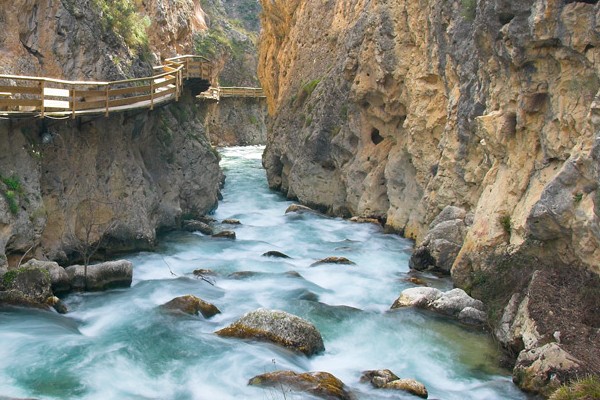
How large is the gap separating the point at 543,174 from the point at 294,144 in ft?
61.3

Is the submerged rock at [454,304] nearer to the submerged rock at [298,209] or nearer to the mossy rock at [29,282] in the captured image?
the mossy rock at [29,282]

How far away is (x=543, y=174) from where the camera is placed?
16.0 metres

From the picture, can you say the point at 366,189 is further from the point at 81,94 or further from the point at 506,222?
the point at 81,94

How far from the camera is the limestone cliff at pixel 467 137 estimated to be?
1399 centimetres

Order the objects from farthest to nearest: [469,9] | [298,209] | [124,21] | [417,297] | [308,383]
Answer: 1. [298,209]
2. [124,21]
3. [469,9]
4. [417,297]
5. [308,383]

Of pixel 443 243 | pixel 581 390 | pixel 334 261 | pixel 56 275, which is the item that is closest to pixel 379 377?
pixel 581 390

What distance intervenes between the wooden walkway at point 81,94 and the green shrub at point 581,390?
42.9 feet

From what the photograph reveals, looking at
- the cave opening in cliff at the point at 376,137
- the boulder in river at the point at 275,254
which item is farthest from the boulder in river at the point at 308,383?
the cave opening in cliff at the point at 376,137

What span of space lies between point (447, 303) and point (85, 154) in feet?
36.1

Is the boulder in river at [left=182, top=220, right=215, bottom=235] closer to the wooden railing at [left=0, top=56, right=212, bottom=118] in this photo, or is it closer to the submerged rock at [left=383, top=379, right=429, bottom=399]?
the wooden railing at [left=0, top=56, right=212, bottom=118]

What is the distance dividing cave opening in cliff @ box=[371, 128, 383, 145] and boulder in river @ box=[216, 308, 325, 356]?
15.4 m

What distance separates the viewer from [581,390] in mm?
10539

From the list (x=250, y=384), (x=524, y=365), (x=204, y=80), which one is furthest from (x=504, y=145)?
(x=204, y=80)

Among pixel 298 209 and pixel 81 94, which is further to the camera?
pixel 298 209
